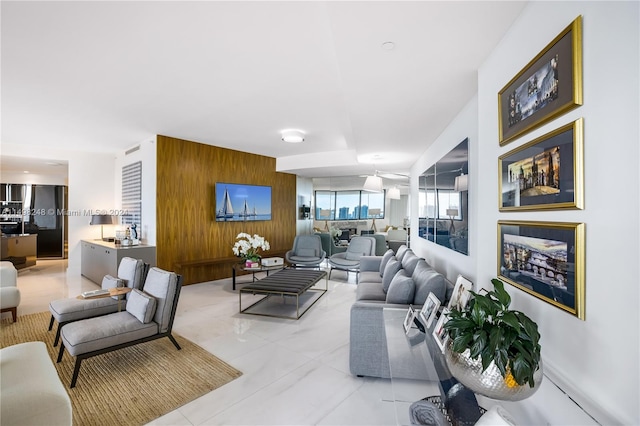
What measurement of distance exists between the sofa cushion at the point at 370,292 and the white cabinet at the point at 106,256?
11.9 ft

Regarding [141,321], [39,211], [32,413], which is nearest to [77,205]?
[39,211]

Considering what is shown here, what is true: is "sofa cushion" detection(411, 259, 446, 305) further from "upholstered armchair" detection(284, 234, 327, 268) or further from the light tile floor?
"upholstered armchair" detection(284, 234, 327, 268)

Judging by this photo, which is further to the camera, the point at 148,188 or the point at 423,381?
the point at 148,188

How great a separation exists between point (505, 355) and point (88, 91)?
4304mm

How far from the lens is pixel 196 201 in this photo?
5754 millimetres

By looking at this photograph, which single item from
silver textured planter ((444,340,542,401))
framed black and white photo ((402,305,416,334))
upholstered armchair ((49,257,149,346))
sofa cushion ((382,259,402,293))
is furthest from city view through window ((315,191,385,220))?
silver textured planter ((444,340,542,401))

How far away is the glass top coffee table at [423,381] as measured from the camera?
1352 mm

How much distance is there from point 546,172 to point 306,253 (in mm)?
5620

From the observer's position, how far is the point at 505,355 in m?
1.07

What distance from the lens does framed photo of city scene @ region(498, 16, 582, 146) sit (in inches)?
43.8

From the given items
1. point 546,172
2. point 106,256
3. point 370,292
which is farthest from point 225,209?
point 546,172

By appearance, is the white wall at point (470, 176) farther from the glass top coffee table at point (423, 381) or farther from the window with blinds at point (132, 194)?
the window with blinds at point (132, 194)

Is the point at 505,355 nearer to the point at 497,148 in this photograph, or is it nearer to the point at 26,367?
the point at 497,148

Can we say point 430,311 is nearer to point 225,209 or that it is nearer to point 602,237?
point 602,237
